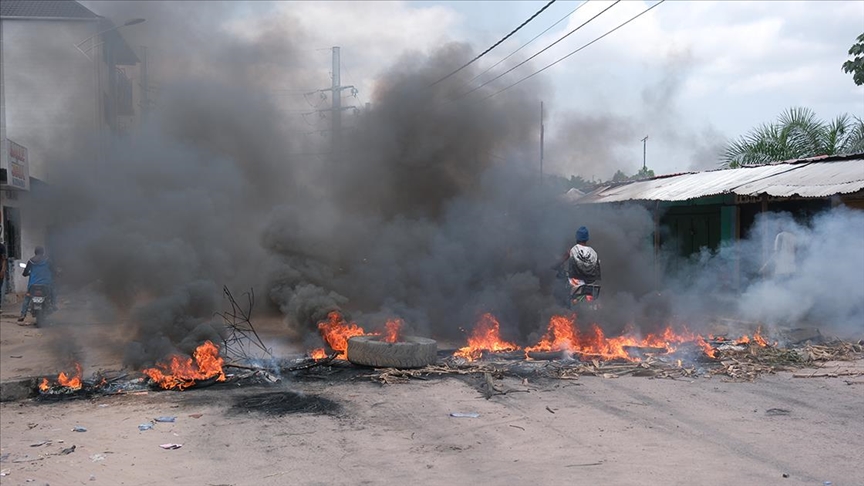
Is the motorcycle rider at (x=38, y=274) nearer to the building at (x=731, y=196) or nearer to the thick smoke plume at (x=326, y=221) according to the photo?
the thick smoke plume at (x=326, y=221)

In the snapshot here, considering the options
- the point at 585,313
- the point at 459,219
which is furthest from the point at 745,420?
the point at 459,219

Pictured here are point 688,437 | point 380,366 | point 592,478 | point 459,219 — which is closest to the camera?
point 592,478

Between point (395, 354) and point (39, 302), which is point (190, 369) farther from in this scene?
point (39, 302)

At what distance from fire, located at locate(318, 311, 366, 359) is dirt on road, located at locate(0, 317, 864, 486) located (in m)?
2.06

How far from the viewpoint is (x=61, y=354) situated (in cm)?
985

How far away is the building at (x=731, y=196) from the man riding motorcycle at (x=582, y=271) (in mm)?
3557

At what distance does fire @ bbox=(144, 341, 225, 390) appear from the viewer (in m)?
7.97

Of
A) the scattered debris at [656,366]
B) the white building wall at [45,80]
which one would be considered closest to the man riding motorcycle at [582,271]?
the scattered debris at [656,366]

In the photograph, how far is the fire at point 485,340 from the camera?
998cm

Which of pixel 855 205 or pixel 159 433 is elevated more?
pixel 855 205

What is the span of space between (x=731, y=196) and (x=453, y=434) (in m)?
11.5

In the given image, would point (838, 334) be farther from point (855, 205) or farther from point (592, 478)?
point (592, 478)

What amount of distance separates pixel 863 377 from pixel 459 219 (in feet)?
23.6

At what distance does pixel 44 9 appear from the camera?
23750mm
